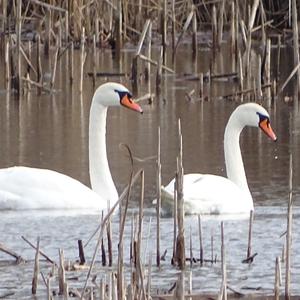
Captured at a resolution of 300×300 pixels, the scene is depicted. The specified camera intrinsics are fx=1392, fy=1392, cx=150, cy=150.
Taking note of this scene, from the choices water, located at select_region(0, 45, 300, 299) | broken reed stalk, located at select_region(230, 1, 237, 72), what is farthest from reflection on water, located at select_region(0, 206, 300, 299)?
broken reed stalk, located at select_region(230, 1, 237, 72)

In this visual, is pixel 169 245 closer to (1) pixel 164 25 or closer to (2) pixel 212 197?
(2) pixel 212 197

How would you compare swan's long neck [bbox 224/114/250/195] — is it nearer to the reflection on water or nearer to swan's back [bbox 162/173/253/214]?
swan's back [bbox 162/173/253/214]

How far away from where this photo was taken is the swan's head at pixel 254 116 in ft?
34.3

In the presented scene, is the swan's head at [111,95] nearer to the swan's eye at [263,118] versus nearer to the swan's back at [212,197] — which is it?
the swan's eye at [263,118]

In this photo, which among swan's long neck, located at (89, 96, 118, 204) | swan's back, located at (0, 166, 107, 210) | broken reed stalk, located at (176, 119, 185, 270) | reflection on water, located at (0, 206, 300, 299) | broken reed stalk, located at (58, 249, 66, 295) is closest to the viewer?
broken reed stalk, located at (58, 249, 66, 295)

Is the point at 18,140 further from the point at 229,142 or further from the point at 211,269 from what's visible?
the point at 211,269

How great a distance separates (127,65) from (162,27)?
5.85 feet

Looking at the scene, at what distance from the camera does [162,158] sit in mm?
11695

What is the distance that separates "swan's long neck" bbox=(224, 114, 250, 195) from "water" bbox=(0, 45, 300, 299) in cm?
21

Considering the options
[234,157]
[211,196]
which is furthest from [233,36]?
[211,196]

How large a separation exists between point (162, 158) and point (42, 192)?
2.23 metres

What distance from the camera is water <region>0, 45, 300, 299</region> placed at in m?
7.30

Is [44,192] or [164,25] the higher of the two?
[164,25]

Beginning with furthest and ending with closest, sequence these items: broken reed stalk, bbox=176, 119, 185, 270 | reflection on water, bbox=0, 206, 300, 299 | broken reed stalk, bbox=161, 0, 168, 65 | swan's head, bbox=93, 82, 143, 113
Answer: broken reed stalk, bbox=161, 0, 168, 65
swan's head, bbox=93, 82, 143, 113
reflection on water, bbox=0, 206, 300, 299
broken reed stalk, bbox=176, 119, 185, 270
